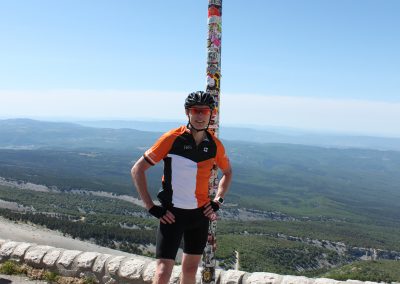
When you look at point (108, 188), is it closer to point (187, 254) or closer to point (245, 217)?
point (245, 217)

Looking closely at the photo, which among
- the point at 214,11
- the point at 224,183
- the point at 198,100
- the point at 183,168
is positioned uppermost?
the point at 214,11

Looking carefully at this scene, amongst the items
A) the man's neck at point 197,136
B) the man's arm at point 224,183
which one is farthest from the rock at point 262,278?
the man's neck at point 197,136

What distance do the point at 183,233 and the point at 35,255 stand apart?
4125 mm

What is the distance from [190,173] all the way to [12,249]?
16.8 ft

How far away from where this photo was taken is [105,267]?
7.10 metres

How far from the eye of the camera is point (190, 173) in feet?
15.4

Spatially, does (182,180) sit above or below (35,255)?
above

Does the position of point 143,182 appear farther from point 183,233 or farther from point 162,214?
point 183,233

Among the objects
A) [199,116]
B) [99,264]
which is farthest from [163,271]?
[99,264]

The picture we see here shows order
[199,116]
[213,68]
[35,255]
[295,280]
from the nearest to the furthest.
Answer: [199,116]
[213,68]
[295,280]
[35,255]

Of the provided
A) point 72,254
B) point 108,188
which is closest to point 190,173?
point 72,254

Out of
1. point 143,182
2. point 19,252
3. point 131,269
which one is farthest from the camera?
point 19,252

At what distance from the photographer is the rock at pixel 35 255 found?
24.8ft

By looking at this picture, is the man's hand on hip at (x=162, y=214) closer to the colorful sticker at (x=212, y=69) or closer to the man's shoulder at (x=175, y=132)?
the man's shoulder at (x=175, y=132)
